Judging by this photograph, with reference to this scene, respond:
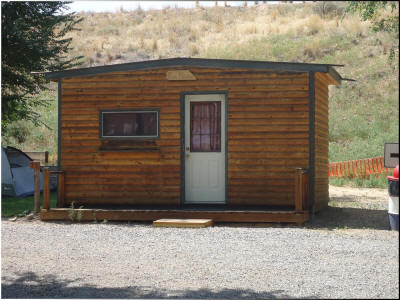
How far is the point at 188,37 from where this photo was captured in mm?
35031

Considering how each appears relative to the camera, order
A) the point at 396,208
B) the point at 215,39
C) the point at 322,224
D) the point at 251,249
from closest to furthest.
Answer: the point at 396,208 < the point at 251,249 < the point at 322,224 < the point at 215,39

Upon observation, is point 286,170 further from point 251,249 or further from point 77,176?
point 77,176

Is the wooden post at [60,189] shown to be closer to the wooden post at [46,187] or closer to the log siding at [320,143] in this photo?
the wooden post at [46,187]

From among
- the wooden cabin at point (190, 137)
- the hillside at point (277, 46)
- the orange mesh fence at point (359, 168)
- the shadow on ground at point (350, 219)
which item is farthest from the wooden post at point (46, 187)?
the orange mesh fence at point (359, 168)

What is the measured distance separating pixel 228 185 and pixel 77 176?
2340 mm

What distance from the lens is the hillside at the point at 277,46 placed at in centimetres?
1969

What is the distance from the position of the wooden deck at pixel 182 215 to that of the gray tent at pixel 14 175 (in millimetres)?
3716

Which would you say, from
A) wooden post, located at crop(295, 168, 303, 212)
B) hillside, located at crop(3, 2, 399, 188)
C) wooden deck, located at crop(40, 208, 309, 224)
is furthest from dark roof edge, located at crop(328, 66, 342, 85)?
hillside, located at crop(3, 2, 399, 188)

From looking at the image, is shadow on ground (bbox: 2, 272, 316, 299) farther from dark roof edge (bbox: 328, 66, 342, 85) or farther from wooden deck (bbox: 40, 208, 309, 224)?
dark roof edge (bbox: 328, 66, 342, 85)

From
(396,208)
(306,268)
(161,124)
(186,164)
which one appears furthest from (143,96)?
(396,208)

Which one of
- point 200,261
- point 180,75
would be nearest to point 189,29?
point 180,75

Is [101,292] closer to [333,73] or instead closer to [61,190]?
[61,190]

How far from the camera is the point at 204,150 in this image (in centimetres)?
927

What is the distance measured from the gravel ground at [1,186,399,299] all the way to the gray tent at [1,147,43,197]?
13.5ft
